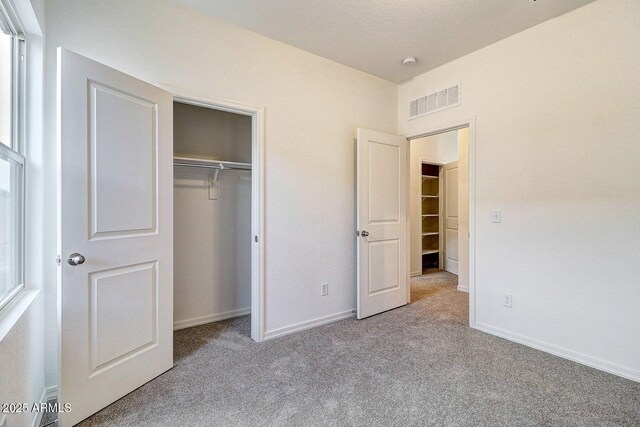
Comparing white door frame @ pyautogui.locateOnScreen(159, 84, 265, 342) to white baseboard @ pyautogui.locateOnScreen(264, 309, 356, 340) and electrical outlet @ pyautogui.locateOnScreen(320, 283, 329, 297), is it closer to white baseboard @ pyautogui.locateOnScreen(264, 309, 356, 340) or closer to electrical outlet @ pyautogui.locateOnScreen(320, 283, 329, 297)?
white baseboard @ pyautogui.locateOnScreen(264, 309, 356, 340)

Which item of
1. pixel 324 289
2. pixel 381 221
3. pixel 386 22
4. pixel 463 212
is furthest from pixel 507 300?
pixel 386 22

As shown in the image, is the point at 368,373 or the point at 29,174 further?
the point at 368,373

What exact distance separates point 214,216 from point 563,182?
3.15 meters

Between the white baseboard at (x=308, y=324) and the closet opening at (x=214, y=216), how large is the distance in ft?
0.51

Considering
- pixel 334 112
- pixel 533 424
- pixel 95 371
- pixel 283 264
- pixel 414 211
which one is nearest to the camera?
pixel 533 424

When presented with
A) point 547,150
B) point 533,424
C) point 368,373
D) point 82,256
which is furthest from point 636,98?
point 82,256

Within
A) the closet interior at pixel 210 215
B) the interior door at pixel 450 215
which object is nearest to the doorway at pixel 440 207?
the interior door at pixel 450 215

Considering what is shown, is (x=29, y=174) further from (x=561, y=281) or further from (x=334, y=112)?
(x=561, y=281)

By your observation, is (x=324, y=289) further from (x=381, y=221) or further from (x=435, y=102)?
(x=435, y=102)

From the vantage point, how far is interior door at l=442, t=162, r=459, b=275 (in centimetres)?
546

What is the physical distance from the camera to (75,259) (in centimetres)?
159

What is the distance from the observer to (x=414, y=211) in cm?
516

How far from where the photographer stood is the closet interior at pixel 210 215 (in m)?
2.90

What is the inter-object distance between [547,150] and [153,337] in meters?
3.32
